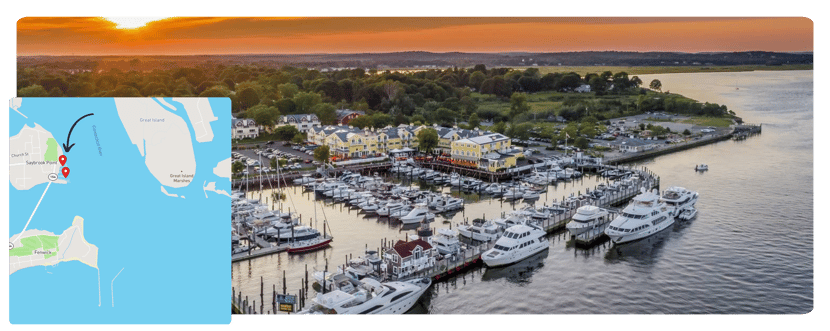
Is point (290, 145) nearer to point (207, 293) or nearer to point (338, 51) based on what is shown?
point (338, 51)

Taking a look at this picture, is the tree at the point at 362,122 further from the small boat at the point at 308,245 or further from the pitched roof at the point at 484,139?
the small boat at the point at 308,245

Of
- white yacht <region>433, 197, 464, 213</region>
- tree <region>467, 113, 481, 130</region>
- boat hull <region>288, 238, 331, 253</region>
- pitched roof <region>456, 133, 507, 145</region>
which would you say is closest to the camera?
boat hull <region>288, 238, 331, 253</region>

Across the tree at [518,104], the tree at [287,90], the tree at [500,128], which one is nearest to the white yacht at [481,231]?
the tree at [500,128]

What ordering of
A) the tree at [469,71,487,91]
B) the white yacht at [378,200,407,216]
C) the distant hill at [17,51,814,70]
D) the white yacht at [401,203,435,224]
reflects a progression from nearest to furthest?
the distant hill at [17,51,814,70] → the white yacht at [401,203,435,224] → the white yacht at [378,200,407,216] → the tree at [469,71,487,91]

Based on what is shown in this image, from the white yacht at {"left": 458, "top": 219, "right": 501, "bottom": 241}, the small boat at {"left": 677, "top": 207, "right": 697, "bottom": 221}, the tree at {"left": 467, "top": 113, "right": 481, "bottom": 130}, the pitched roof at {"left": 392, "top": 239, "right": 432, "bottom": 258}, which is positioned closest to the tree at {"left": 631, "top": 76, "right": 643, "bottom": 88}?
the tree at {"left": 467, "top": 113, "right": 481, "bottom": 130}

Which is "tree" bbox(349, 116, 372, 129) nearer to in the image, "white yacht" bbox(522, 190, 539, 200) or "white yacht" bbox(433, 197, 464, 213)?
"white yacht" bbox(522, 190, 539, 200)

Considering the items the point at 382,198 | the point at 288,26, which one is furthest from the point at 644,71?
the point at 288,26

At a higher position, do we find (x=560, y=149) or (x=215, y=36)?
(x=215, y=36)
